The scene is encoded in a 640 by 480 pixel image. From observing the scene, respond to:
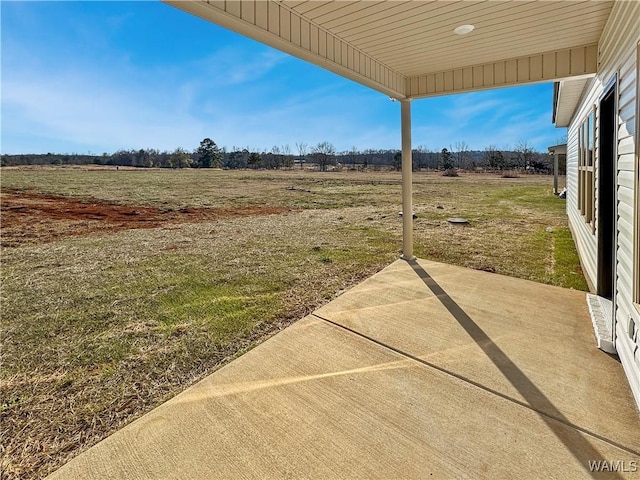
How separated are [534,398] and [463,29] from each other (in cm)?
285

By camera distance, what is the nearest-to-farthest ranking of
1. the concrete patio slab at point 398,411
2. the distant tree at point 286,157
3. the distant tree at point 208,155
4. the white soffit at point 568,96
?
the concrete patio slab at point 398,411, the white soffit at point 568,96, the distant tree at point 286,157, the distant tree at point 208,155

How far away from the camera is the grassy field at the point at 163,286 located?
2.08 m

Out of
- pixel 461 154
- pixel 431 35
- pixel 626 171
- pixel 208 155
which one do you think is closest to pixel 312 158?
pixel 208 155

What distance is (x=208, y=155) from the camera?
125ft

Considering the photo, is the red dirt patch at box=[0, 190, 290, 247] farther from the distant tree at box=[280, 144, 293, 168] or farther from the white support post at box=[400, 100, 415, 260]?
the distant tree at box=[280, 144, 293, 168]

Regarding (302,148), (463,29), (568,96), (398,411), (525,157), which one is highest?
→ (302,148)

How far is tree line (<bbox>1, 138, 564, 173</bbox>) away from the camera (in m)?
28.6

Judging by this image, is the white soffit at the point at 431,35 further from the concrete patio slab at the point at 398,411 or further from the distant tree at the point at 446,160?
the distant tree at the point at 446,160

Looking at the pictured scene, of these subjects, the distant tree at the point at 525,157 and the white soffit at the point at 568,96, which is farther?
the distant tree at the point at 525,157

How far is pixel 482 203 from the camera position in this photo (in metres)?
11.6

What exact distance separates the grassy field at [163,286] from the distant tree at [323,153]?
28.0 metres

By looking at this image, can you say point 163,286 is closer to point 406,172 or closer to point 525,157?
point 406,172

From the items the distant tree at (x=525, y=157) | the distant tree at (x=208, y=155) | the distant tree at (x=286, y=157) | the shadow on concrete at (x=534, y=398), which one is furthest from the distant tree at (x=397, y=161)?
the shadow on concrete at (x=534, y=398)

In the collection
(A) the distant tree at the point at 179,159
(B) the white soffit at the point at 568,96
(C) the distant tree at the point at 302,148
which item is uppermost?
(C) the distant tree at the point at 302,148
